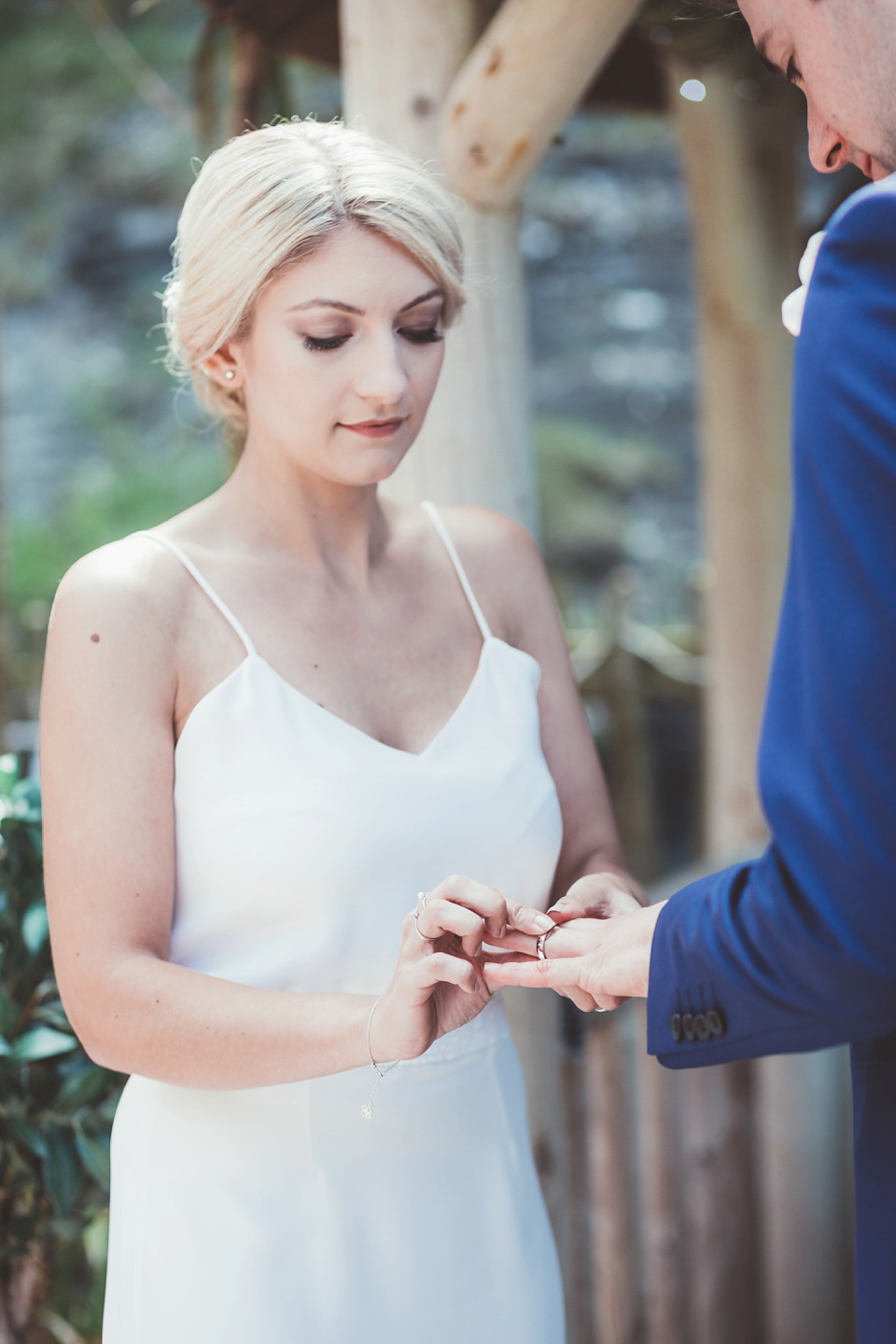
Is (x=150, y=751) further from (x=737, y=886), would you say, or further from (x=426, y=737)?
(x=737, y=886)

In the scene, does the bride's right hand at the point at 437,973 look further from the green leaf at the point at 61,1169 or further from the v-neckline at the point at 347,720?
the green leaf at the point at 61,1169

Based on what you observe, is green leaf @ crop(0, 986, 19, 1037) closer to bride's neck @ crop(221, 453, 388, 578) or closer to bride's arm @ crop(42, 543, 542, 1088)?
bride's arm @ crop(42, 543, 542, 1088)

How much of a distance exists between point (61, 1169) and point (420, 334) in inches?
52.0

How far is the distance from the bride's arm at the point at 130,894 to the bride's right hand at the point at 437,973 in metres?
0.01

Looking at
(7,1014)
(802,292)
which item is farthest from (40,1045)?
(802,292)

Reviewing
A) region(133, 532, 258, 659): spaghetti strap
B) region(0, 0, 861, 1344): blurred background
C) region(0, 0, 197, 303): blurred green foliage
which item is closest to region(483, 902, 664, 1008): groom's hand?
region(133, 532, 258, 659): spaghetti strap

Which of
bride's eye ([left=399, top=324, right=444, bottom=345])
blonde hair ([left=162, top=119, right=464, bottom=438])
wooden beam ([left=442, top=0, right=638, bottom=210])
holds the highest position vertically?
wooden beam ([left=442, top=0, right=638, bottom=210])

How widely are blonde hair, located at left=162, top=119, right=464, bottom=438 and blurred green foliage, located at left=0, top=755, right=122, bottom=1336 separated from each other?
0.81 m

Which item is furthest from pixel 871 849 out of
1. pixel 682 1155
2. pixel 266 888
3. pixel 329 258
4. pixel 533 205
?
pixel 533 205

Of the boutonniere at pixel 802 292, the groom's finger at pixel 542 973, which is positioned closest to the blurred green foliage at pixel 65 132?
the boutonniere at pixel 802 292

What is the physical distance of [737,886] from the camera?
1.12 m

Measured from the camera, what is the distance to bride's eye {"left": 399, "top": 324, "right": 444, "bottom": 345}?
1.68 metres

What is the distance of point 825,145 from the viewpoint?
3.84ft

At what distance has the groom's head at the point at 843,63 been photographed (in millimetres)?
1068
